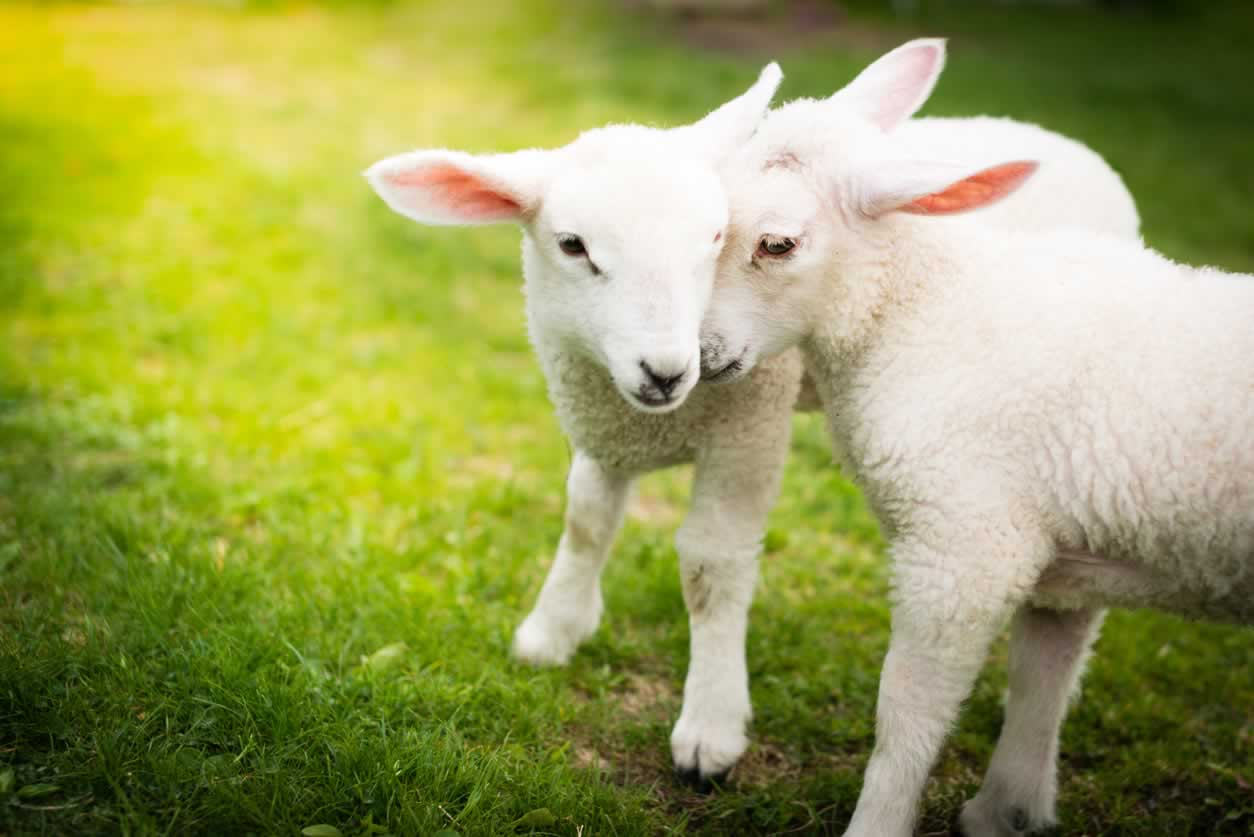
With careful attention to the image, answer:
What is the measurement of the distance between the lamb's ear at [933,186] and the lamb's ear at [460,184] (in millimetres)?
856

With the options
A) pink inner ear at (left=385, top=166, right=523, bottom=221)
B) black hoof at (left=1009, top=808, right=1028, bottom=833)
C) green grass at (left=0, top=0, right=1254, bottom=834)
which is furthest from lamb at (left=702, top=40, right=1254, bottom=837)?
green grass at (left=0, top=0, right=1254, bottom=834)

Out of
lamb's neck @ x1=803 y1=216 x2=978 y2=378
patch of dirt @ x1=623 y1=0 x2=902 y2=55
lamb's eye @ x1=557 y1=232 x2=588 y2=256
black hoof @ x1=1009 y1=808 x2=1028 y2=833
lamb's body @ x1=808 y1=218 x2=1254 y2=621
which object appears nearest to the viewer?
lamb's body @ x1=808 y1=218 x2=1254 y2=621

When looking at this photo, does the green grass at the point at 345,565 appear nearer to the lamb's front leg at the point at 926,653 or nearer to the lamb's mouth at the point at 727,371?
the lamb's front leg at the point at 926,653

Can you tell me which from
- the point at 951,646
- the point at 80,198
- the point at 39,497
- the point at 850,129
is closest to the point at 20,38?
the point at 80,198

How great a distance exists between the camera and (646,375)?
2.55 meters

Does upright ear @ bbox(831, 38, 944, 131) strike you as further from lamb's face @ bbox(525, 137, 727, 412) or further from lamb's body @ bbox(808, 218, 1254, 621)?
lamb's face @ bbox(525, 137, 727, 412)

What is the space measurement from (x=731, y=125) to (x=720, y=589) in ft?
4.48

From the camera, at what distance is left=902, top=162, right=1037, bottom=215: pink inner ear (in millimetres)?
2643

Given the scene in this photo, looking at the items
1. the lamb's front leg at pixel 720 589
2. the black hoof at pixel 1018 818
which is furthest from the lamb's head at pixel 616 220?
the black hoof at pixel 1018 818

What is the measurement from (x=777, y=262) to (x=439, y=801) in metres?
1.61

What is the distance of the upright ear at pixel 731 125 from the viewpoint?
9.59 ft

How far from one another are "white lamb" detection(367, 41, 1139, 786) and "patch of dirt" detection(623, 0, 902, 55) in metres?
11.1

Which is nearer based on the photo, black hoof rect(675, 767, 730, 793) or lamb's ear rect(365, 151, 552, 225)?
lamb's ear rect(365, 151, 552, 225)

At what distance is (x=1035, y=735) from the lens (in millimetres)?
3068
